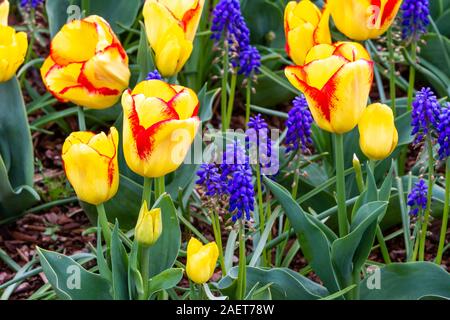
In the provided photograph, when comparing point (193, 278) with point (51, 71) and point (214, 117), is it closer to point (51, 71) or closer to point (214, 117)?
point (51, 71)

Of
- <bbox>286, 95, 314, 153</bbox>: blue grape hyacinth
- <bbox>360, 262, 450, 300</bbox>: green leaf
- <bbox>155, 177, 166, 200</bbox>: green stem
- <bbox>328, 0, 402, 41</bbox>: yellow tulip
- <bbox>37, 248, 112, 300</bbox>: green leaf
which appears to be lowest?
<bbox>360, 262, 450, 300</bbox>: green leaf

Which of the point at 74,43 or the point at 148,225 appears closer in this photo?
the point at 148,225

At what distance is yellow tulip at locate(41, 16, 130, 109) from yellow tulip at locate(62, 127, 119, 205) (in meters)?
0.22

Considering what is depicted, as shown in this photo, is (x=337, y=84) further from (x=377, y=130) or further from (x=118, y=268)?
(x=118, y=268)

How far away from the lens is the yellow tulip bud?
64.0 inches

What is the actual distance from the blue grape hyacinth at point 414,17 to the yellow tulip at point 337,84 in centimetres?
67

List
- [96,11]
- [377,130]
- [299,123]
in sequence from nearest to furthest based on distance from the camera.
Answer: [377,130]
[299,123]
[96,11]

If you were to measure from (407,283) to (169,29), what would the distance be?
29.5 inches

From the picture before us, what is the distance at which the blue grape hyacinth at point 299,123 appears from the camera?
2066mm

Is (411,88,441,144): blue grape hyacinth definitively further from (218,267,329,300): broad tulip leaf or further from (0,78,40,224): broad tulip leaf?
(0,78,40,224): broad tulip leaf

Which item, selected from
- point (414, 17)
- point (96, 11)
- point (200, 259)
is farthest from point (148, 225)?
point (96, 11)

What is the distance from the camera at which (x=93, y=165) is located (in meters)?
1.66

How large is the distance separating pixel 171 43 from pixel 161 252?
0.44 m

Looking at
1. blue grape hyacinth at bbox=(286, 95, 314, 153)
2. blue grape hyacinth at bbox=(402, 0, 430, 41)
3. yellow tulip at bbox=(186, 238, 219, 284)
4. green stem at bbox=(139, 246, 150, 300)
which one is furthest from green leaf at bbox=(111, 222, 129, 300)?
Result: blue grape hyacinth at bbox=(402, 0, 430, 41)
